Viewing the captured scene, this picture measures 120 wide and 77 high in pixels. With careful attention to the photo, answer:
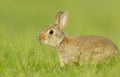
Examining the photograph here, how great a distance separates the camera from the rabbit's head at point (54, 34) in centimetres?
883

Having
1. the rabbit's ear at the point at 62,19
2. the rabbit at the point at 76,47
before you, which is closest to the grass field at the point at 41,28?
the rabbit at the point at 76,47

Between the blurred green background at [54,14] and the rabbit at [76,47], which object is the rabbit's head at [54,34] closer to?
the rabbit at [76,47]

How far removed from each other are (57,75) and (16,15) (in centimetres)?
1322

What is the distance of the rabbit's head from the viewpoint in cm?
883

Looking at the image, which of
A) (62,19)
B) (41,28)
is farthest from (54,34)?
(41,28)

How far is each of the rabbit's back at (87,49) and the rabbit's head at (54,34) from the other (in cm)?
14

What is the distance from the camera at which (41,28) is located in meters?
16.0

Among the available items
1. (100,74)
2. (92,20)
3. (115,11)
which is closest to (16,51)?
(100,74)

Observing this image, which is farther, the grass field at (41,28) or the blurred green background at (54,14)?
the blurred green background at (54,14)

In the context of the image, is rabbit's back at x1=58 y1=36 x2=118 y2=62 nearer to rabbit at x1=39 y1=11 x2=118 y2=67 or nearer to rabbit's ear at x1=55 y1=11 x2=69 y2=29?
rabbit at x1=39 y1=11 x2=118 y2=67

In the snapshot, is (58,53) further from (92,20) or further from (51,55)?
(92,20)

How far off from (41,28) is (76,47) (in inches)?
289

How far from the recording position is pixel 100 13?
20.6 m

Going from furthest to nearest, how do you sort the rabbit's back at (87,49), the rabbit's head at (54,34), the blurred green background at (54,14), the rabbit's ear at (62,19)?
the blurred green background at (54,14), the rabbit's ear at (62,19), the rabbit's head at (54,34), the rabbit's back at (87,49)
